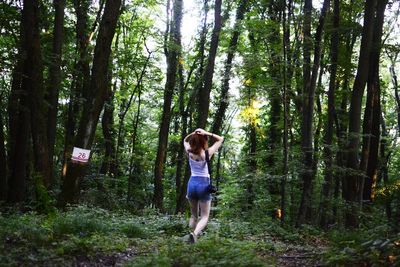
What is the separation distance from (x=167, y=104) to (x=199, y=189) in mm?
→ 12376

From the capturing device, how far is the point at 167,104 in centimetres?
1933

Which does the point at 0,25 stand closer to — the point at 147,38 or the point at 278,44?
the point at 278,44

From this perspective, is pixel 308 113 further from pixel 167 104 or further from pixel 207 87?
pixel 167 104

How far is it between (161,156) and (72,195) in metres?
8.35

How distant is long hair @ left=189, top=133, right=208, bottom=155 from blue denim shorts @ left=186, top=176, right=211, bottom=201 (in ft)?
1.50

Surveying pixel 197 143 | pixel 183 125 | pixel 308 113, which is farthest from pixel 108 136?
pixel 197 143

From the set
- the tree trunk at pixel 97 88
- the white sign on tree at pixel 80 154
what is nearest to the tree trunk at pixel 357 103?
the tree trunk at pixel 97 88

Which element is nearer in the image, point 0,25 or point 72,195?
point 72,195

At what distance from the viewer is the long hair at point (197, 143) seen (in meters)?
7.31

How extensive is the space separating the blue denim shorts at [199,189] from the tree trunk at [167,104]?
11.4 metres

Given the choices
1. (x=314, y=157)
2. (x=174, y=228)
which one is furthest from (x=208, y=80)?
(x=174, y=228)

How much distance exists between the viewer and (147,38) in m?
24.2

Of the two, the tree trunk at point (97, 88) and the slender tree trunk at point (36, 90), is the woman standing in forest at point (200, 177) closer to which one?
the tree trunk at point (97, 88)

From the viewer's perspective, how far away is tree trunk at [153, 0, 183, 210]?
1873cm
